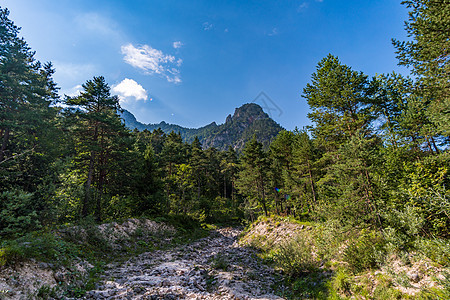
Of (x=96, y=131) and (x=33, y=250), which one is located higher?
(x=96, y=131)

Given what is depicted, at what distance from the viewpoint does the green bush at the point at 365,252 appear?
8.21 meters

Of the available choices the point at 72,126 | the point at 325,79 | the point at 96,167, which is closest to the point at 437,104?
the point at 325,79

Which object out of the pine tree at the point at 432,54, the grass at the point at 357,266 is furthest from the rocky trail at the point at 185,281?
the pine tree at the point at 432,54

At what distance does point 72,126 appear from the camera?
21.0 m

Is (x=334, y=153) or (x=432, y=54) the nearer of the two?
(x=432, y=54)

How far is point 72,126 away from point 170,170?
1754cm

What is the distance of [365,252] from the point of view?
334 inches

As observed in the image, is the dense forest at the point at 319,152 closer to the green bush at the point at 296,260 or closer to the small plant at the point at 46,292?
the green bush at the point at 296,260

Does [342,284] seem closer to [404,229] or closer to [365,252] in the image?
[365,252]

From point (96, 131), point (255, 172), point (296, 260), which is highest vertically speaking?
point (96, 131)

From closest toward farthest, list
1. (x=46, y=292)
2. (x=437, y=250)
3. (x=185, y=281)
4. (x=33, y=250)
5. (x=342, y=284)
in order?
(x=46, y=292), (x=437, y=250), (x=33, y=250), (x=342, y=284), (x=185, y=281)

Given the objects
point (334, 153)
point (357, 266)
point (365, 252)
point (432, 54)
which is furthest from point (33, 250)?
point (432, 54)

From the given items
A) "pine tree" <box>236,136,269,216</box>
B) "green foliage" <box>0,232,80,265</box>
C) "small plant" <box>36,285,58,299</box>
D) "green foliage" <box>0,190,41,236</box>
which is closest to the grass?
"small plant" <box>36,285,58,299</box>

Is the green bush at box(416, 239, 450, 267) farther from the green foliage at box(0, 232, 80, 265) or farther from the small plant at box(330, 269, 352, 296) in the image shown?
the green foliage at box(0, 232, 80, 265)
